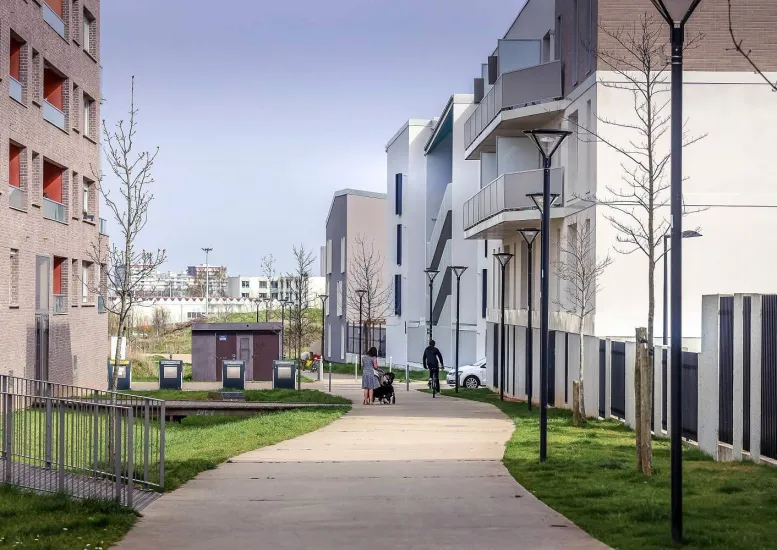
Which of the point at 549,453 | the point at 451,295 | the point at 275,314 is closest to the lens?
the point at 549,453

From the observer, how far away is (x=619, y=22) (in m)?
27.7

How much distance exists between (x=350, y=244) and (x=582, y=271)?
6000 centimetres

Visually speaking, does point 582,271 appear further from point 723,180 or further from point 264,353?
point 264,353

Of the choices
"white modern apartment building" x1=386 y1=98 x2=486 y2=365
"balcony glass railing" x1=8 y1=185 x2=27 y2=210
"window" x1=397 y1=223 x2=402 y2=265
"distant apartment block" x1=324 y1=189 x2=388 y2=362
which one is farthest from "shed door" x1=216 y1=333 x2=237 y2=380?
"distant apartment block" x1=324 y1=189 x2=388 y2=362

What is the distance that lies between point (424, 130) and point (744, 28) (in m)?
47.1

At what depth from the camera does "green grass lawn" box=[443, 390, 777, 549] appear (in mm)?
9805

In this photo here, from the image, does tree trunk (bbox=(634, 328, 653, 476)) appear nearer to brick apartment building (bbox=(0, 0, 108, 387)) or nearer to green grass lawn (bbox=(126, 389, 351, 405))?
green grass lawn (bbox=(126, 389, 351, 405))

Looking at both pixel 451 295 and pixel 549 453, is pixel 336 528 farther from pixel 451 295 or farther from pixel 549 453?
pixel 451 295

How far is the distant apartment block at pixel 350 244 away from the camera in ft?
281

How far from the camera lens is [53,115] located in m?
36.5

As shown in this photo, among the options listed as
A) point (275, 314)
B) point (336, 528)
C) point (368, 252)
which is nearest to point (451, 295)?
point (368, 252)

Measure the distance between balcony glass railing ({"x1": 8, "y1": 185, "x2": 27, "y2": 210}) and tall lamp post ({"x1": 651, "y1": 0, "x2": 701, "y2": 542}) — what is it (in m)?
24.8

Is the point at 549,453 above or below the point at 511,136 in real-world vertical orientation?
below

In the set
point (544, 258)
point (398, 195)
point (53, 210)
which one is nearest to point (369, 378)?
point (53, 210)
